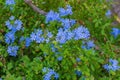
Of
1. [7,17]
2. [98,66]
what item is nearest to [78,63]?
[98,66]

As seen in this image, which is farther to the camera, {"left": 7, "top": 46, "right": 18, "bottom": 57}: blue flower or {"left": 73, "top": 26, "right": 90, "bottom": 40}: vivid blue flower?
{"left": 7, "top": 46, "right": 18, "bottom": 57}: blue flower

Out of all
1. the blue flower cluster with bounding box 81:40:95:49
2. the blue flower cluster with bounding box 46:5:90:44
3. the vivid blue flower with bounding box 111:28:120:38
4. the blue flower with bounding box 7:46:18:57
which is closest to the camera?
the blue flower cluster with bounding box 46:5:90:44

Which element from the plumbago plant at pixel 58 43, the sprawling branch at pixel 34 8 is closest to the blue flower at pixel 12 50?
the plumbago plant at pixel 58 43

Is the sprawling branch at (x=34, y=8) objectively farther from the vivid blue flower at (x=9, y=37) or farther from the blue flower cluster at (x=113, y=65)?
the blue flower cluster at (x=113, y=65)

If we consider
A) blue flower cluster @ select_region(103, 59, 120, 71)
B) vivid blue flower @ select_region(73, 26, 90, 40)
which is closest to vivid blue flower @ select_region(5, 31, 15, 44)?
vivid blue flower @ select_region(73, 26, 90, 40)

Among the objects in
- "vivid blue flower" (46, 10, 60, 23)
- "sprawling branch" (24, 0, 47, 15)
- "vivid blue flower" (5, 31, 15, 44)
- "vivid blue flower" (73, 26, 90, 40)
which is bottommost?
"vivid blue flower" (73, 26, 90, 40)

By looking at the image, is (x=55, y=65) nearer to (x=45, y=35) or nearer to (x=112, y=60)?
(x=45, y=35)

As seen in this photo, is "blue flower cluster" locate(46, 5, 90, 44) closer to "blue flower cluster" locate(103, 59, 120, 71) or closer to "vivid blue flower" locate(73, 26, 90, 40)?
"vivid blue flower" locate(73, 26, 90, 40)

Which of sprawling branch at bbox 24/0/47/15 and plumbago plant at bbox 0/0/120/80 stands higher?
sprawling branch at bbox 24/0/47/15
